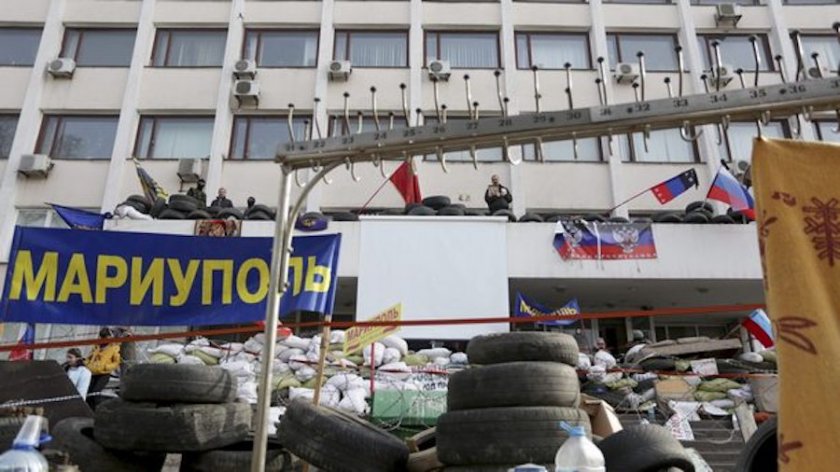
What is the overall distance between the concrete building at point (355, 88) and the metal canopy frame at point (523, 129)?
1072cm

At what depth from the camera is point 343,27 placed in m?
19.4

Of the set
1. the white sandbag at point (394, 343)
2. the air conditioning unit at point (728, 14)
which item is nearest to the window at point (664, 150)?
the air conditioning unit at point (728, 14)

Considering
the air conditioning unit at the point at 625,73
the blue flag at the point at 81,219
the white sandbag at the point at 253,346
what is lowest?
Answer: the white sandbag at the point at 253,346

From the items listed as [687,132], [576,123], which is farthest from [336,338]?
[687,132]

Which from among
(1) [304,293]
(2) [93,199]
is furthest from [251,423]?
(2) [93,199]

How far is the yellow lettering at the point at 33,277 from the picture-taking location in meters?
5.55

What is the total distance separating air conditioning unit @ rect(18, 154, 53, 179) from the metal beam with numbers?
16.5 m

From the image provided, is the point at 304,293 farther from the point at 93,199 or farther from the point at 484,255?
the point at 93,199

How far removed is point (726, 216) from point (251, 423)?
12.7m

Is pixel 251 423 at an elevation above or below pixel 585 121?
below

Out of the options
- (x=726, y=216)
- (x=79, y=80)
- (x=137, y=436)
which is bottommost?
(x=137, y=436)

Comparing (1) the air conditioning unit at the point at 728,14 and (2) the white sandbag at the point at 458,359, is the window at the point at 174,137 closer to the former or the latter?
A: (2) the white sandbag at the point at 458,359

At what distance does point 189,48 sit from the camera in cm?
1933

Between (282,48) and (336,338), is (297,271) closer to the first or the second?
(336,338)
